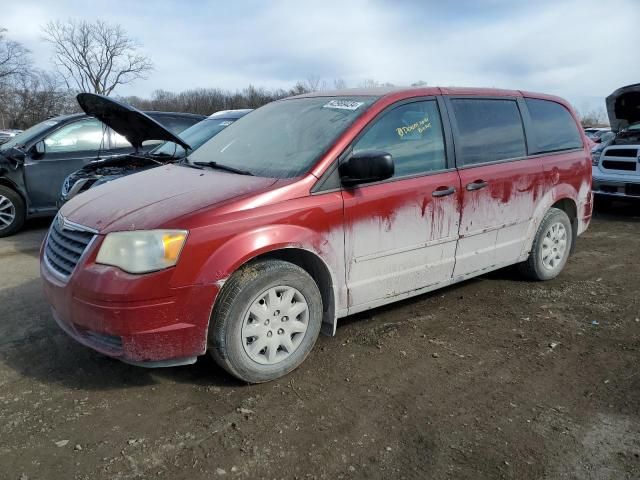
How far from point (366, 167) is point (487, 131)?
1563mm

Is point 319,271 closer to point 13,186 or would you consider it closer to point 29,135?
point 13,186

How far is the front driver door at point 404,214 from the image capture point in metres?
3.33

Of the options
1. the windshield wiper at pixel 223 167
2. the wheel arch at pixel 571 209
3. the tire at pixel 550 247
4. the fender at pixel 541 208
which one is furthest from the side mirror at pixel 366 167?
the wheel arch at pixel 571 209

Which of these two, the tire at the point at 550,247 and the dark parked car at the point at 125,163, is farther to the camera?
the dark parked car at the point at 125,163

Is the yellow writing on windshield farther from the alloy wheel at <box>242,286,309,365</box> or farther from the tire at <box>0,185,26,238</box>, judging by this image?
the tire at <box>0,185,26,238</box>

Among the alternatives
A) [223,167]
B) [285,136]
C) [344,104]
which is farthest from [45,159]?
[344,104]

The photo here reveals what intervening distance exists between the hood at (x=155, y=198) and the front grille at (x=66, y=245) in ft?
0.19

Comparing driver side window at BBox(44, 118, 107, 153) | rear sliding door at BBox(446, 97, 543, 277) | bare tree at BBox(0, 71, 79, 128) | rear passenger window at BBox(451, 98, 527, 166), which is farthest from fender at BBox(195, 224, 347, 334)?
bare tree at BBox(0, 71, 79, 128)

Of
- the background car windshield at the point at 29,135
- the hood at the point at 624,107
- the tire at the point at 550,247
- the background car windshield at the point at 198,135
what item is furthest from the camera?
the hood at the point at 624,107

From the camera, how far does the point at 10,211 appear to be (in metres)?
7.16

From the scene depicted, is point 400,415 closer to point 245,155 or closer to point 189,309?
point 189,309

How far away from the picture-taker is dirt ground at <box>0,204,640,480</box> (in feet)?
7.82

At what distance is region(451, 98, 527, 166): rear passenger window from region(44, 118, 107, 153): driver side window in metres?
5.63

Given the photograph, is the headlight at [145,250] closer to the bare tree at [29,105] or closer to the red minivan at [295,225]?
the red minivan at [295,225]
